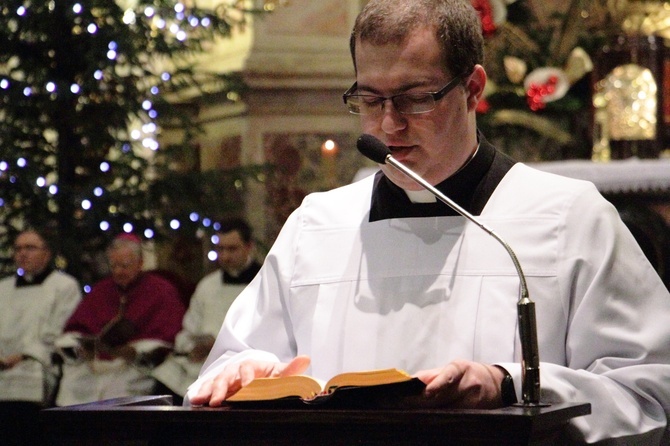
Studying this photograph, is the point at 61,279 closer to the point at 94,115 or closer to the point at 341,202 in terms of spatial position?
the point at 94,115

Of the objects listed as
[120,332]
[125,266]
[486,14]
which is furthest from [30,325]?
[486,14]

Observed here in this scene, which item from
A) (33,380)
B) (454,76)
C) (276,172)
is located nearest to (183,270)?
(276,172)

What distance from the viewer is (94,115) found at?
377 inches

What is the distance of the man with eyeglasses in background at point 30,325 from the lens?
8195 mm

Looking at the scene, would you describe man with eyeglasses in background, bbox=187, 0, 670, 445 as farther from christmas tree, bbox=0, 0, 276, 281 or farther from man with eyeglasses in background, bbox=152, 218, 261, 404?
christmas tree, bbox=0, 0, 276, 281

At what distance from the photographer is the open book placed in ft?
7.76

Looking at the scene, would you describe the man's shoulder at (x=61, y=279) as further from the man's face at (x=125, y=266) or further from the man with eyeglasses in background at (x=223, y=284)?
the man with eyeglasses in background at (x=223, y=284)

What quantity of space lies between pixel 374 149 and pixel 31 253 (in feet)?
21.7

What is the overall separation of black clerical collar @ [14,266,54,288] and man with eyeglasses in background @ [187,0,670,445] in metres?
5.94

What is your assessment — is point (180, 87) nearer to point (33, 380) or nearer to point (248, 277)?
point (248, 277)

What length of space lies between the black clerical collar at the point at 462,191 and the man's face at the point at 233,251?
17.4ft

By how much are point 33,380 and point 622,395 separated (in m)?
6.15

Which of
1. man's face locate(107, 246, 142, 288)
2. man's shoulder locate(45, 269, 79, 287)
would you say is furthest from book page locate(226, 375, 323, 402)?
man's shoulder locate(45, 269, 79, 287)

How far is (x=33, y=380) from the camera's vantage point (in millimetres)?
8258
